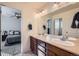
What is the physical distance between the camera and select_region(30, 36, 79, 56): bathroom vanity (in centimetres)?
162

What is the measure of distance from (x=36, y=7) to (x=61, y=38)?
2.30 ft

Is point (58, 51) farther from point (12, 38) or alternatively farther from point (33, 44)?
point (12, 38)

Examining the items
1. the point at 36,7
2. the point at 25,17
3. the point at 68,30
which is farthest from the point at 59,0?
the point at 25,17

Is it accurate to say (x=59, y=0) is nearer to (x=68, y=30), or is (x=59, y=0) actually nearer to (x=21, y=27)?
(x=68, y=30)

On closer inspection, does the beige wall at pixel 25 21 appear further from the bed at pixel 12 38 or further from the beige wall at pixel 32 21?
the bed at pixel 12 38

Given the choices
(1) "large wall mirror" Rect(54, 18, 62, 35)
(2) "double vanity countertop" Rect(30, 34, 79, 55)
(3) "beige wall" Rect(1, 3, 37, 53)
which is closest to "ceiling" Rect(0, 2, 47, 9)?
(3) "beige wall" Rect(1, 3, 37, 53)

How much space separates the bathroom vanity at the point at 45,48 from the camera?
5.32ft

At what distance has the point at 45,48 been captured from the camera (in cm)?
195

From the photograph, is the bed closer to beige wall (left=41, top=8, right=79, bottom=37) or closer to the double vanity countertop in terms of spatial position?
the double vanity countertop

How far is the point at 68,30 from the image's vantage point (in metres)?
1.91

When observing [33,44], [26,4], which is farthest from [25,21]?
[33,44]

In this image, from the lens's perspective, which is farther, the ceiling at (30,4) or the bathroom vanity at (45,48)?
the ceiling at (30,4)

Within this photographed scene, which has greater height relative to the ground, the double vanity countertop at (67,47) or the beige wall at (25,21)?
the beige wall at (25,21)

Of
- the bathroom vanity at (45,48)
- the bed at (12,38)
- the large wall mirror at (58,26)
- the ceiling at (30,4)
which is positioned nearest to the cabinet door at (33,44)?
the bathroom vanity at (45,48)
